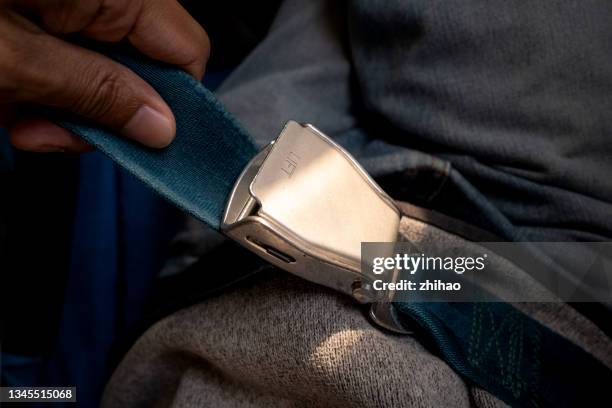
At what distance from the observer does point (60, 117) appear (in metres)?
0.36

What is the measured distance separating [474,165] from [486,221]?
5 centimetres

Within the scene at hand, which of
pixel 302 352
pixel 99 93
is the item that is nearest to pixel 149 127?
pixel 99 93

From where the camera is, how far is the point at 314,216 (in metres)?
0.37

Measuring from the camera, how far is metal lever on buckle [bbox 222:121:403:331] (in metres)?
0.36

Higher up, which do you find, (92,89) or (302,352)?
(92,89)

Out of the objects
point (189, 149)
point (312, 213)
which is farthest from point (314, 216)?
point (189, 149)

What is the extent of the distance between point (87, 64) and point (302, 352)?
230 millimetres

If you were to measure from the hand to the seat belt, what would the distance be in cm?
1

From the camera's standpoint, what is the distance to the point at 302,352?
14.6 inches

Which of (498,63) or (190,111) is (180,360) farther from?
(498,63)

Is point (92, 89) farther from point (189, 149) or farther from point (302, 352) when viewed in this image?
point (302, 352)

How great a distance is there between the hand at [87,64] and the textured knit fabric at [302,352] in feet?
0.43

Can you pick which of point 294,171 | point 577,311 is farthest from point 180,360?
point 577,311

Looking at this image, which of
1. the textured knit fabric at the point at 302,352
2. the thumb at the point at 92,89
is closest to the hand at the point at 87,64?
the thumb at the point at 92,89
